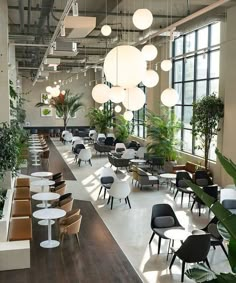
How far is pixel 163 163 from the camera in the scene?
13.7 metres

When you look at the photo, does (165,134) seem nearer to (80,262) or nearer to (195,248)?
(80,262)

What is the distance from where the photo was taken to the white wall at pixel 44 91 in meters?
27.3

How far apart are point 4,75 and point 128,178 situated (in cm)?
591

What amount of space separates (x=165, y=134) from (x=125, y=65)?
10080 millimetres

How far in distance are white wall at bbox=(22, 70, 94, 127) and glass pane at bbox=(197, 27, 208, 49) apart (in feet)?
50.0

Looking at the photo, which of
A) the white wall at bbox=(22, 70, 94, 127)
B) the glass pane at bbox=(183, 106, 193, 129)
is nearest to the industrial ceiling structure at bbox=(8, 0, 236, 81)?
the glass pane at bbox=(183, 106, 193, 129)

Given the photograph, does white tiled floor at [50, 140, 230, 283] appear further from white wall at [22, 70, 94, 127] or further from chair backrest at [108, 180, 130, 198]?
white wall at [22, 70, 94, 127]

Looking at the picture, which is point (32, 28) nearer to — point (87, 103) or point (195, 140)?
point (195, 140)

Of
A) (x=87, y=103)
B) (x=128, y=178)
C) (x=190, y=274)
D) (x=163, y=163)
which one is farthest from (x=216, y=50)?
(x=87, y=103)

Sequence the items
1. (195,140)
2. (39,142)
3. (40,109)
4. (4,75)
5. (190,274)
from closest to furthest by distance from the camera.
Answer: (190,274)
(4,75)
(195,140)
(39,142)
(40,109)

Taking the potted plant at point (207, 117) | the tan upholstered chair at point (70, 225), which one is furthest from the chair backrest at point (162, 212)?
the potted plant at point (207, 117)

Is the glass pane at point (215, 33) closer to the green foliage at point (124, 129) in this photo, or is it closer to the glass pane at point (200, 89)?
the glass pane at point (200, 89)

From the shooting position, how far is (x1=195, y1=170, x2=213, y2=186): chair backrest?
416 inches

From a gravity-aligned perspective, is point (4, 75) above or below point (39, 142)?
above
